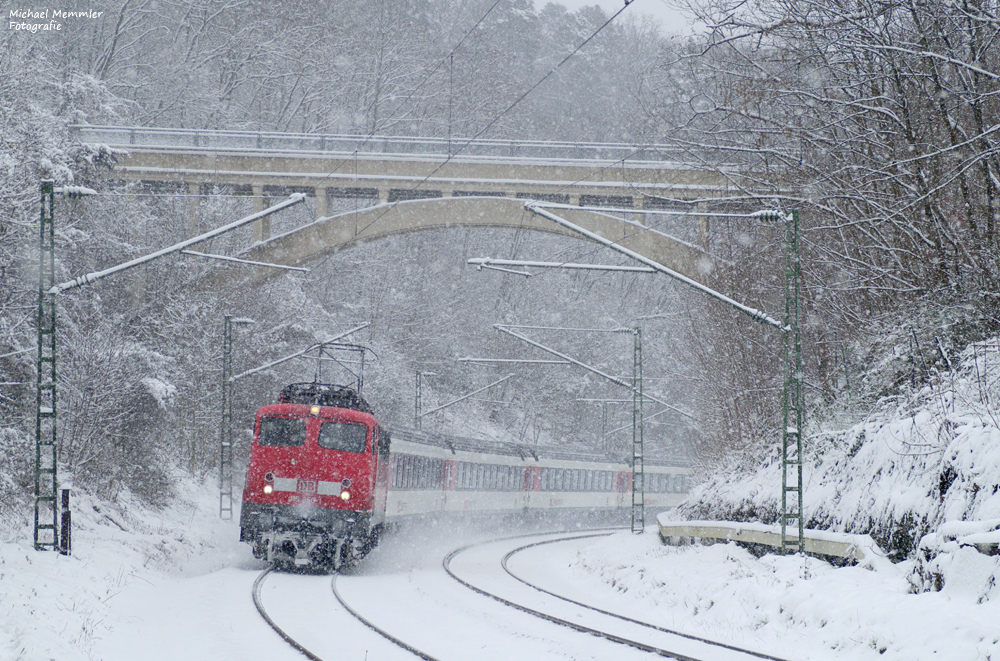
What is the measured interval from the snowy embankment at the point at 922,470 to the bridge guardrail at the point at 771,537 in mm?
218

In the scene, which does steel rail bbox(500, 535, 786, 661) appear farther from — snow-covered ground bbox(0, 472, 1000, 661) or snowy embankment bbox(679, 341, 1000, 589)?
snowy embankment bbox(679, 341, 1000, 589)

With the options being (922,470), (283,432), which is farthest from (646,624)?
(283,432)

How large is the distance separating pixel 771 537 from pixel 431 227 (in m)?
19.5

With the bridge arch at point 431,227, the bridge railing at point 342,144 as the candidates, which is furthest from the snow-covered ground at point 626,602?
the bridge railing at point 342,144

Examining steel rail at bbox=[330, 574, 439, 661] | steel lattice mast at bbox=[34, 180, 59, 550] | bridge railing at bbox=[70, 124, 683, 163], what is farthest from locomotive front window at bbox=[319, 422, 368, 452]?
bridge railing at bbox=[70, 124, 683, 163]

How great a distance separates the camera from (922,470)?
12.5m

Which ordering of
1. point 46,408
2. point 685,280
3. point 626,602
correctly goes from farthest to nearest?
point 626,602
point 46,408
point 685,280

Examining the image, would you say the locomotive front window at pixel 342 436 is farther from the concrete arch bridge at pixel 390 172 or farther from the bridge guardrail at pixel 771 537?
the concrete arch bridge at pixel 390 172

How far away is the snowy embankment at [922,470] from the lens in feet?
35.9

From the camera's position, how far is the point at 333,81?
1982 inches

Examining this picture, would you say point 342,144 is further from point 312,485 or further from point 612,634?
point 612,634

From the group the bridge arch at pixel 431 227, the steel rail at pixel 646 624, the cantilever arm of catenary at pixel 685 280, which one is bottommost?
the steel rail at pixel 646 624

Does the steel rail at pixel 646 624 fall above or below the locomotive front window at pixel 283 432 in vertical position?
below

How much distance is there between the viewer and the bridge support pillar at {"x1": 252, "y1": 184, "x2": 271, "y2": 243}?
31.6m
